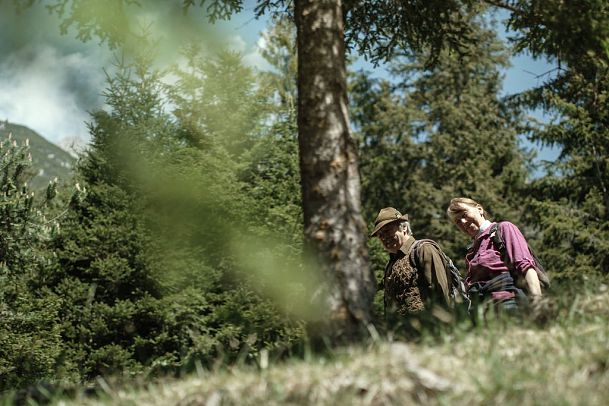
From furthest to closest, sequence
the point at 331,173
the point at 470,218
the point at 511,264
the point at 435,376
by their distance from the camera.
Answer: the point at 470,218
the point at 511,264
the point at 331,173
the point at 435,376

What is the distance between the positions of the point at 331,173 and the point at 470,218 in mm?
2029

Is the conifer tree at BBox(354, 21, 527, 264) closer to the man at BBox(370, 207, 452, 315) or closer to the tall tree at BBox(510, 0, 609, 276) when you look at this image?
the tall tree at BBox(510, 0, 609, 276)

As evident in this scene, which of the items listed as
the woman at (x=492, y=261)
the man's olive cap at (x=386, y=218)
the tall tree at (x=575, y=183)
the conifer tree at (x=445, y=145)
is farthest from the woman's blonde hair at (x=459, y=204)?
the conifer tree at (x=445, y=145)

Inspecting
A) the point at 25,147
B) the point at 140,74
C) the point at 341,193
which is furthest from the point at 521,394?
the point at 140,74

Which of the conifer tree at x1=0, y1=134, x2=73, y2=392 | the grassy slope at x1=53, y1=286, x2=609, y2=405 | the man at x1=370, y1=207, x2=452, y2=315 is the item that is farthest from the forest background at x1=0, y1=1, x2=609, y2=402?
the grassy slope at x1=53, y1=286, x2=609, y2=405

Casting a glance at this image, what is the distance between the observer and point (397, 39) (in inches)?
327

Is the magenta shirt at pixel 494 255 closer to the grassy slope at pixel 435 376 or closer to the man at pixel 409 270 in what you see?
the man at pixel 409 270

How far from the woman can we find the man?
0.99ft

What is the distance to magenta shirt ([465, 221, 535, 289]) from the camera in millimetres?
5859

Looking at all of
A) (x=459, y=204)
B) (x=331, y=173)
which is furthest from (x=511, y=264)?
(x=331, y=173)

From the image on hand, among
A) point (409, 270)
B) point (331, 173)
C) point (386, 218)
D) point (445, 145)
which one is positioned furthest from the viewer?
point (445, 145)

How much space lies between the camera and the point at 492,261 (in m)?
6.09

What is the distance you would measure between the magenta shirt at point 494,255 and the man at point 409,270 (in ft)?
0.98

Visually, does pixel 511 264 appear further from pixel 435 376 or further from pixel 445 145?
pixel 445 145
